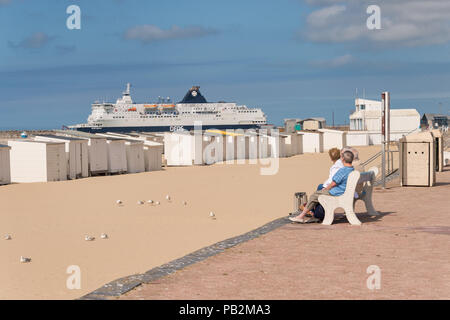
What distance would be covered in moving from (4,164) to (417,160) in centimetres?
1097

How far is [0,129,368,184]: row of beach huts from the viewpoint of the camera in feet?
61.2

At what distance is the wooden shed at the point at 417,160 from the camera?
13383mm

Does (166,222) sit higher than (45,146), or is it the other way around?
(45,146)

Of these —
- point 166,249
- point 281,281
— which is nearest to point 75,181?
point 166,249

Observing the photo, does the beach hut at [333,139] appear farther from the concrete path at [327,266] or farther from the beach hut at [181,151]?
the concrete path at [327,266]

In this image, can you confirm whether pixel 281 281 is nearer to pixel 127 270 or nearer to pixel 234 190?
pixel 127 270

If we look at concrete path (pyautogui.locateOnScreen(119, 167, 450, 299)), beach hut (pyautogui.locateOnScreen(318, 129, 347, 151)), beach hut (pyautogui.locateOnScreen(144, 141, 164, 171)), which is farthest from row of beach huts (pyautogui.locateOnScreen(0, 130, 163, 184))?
beach hut (pyautogui.locateOnScreen(318, 129, 347, 151))

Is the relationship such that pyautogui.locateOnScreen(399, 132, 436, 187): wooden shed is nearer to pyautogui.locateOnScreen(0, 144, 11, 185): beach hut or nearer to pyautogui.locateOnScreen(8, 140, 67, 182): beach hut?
pyautogui.locateOnScreen(8, 140, 67, 182): beach hut

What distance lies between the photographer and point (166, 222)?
393 inches

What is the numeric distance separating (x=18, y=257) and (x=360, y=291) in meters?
3.88

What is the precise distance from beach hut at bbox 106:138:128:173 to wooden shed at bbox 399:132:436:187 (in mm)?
11031
